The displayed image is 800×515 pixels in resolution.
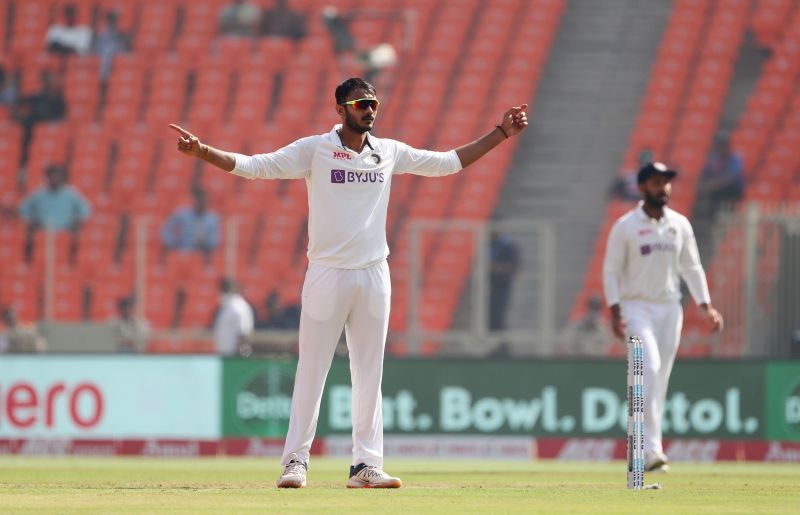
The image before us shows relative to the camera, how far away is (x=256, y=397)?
1575cm

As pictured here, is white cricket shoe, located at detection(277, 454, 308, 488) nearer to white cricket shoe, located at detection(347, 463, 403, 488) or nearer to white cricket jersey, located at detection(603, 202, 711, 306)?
white cricket shoe, located at detection(347, 463, 403, 488)

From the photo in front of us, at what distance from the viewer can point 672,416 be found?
15531 millimetres

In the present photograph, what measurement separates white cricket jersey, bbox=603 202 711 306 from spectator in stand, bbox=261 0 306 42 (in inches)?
550

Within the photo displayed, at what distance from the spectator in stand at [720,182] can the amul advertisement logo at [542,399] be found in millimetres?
5916

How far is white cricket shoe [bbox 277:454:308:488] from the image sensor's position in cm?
877

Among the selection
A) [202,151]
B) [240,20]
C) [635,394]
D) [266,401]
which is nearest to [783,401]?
[266,401]

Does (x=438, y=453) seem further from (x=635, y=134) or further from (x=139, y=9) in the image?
(x=139, y=9)

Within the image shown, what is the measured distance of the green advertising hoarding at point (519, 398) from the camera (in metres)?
15.6

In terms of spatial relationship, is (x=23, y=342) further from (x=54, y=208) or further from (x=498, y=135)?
(x=498, y=135)

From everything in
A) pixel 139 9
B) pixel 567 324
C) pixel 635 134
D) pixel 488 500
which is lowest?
pixel 488 500

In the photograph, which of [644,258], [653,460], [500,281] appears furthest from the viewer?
[500,281]

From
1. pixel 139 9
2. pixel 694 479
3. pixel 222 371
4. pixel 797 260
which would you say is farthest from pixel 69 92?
pixel 694 479

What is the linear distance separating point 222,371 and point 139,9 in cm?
1141

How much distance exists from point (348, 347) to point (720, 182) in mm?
13362
